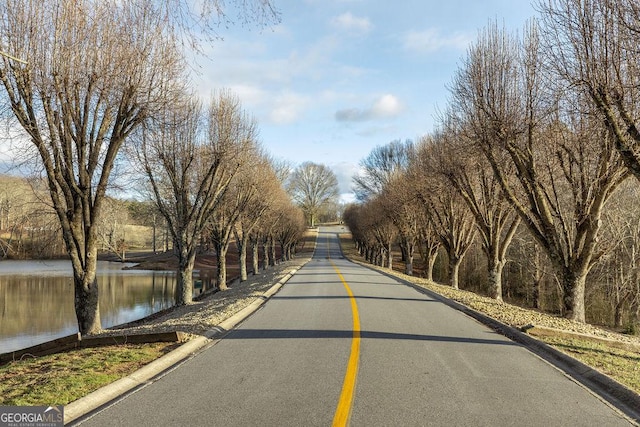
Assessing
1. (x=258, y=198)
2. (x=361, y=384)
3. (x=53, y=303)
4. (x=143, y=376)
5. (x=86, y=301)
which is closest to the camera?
(x=361, y=384)

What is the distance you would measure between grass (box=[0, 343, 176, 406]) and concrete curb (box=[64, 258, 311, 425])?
172 mm

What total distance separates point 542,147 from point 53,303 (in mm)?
27500

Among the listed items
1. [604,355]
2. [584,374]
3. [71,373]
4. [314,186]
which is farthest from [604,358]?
[314,186]

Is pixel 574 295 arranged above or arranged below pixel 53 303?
above

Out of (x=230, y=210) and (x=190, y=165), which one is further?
(x=230, y=210)

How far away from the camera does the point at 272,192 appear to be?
3497cm

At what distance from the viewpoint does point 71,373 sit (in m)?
6.31

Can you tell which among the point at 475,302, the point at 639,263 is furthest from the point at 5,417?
the point at 639,263

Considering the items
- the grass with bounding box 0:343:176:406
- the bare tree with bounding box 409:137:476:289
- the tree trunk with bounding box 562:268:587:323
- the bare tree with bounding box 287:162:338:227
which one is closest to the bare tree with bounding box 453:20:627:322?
the tree trunk with bounding box 562:268:587:323

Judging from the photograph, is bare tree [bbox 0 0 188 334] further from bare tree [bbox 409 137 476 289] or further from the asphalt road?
bare tree [bbox 409 137 476 289]

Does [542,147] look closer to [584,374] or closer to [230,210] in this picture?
[584,374]

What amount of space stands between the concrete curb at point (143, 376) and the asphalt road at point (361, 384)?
8.7 inches

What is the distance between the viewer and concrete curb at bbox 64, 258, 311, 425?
4.86m

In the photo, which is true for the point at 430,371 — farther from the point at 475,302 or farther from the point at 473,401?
the point at 475,302
